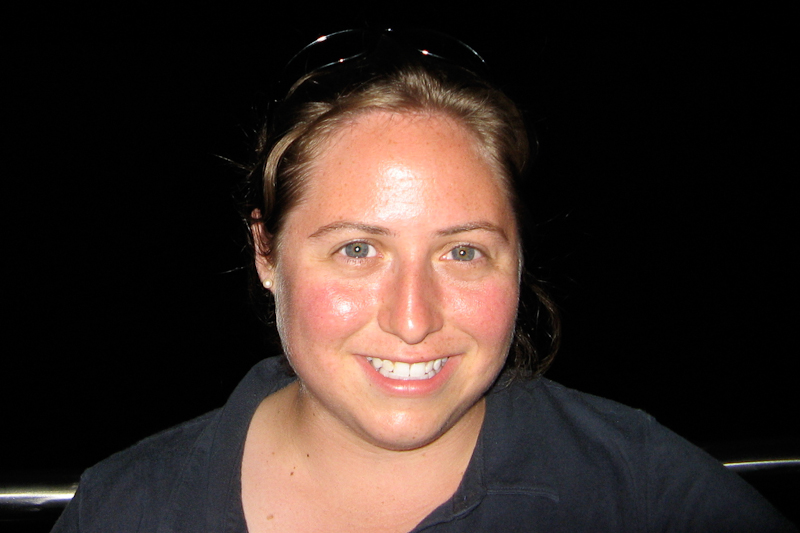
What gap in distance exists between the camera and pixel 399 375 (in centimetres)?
103

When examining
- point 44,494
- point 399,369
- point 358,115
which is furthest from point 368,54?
point 44,494

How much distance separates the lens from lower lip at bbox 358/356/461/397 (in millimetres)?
1025

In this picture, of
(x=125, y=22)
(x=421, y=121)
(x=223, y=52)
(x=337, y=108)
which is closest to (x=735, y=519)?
(x=421, y=121)

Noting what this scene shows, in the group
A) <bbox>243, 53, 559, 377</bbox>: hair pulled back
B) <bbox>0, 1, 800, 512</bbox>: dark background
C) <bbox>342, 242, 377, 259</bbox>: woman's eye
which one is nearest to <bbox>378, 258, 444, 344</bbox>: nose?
<bbox>342, 242, 377, 259</bbox>: woman's eye

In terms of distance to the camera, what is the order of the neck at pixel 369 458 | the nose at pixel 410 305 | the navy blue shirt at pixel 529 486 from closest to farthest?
the nose at pixel 410 305 → the navy blue shirt at pixel 529 486 → the neck at pixel 369 458

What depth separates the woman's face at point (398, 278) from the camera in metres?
0.97

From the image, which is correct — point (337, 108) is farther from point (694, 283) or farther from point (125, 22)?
point (694, 283)

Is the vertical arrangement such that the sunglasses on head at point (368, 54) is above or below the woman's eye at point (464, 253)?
above

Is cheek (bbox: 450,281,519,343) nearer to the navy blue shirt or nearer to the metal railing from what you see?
the navy blue shirt

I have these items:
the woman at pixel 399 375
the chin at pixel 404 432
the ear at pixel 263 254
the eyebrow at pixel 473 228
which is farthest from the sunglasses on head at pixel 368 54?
the chin at pixel 404 432

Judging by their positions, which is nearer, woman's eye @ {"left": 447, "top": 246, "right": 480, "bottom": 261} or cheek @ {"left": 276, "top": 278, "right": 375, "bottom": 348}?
cheek @ {"left": 276, "top": 278, "right": 375, "bottom": 348}

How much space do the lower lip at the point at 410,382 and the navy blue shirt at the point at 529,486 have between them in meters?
0.23

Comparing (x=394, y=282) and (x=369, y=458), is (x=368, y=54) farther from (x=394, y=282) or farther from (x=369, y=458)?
(x=369, y=458)

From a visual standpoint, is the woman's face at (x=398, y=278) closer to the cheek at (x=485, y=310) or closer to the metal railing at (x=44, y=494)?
the cheek at (x=485, y=310)
